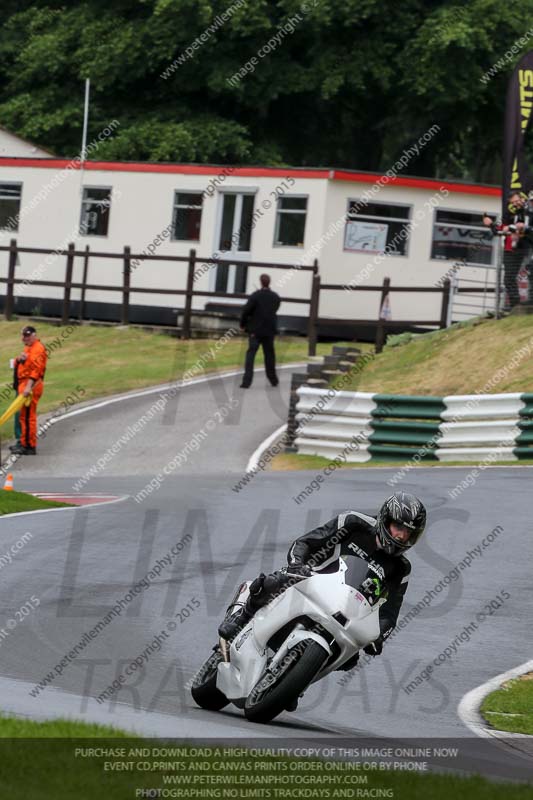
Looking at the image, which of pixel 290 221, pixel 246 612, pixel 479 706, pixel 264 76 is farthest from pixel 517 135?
pixel 246 612

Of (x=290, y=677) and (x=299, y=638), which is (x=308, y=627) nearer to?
(x=299, y=638)

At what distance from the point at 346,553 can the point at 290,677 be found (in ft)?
2.94

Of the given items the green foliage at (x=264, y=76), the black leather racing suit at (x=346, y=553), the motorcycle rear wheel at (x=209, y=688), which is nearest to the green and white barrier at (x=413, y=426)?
the black leather racing suit at (x=346, y=553)

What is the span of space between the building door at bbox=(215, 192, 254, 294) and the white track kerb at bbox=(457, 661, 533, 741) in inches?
950

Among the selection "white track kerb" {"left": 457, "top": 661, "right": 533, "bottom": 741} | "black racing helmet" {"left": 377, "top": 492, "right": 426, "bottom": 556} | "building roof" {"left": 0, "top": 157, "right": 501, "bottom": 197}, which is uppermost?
"building roof" {"left": 0, "top": 157, "right": 501, "bottom": 197}

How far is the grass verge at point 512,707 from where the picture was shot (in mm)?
8941

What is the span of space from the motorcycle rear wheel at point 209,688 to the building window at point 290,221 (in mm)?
25514

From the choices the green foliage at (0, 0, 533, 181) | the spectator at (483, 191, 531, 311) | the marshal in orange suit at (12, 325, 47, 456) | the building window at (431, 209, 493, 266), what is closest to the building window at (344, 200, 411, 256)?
the building window at (431, 209, 493, 266)

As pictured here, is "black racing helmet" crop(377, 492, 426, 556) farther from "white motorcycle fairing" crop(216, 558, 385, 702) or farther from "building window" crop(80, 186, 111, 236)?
"building window" crop(80, 186, 111, 236)

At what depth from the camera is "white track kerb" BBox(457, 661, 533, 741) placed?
870cm

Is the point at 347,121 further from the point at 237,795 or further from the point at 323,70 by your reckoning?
the point at 237,795

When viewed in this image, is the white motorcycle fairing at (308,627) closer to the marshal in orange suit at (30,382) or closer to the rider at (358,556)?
the rider at (358,556)

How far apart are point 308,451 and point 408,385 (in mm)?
2257

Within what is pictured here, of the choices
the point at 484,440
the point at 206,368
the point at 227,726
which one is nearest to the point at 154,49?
the point at 206,368
